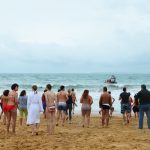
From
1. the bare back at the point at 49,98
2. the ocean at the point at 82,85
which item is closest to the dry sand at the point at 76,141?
the bare back at the point at 49,98

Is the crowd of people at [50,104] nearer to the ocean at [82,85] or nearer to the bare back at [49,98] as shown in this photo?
the bare back at [49,98]

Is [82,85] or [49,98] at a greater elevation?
[82,85]

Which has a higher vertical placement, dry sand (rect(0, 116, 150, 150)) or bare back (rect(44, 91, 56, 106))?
bare back (rect(44, 91, 56, 106))

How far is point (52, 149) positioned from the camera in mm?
10117

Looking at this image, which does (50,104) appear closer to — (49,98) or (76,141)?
(49,98)

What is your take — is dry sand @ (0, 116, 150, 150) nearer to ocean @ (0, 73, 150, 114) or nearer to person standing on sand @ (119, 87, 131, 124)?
person standing on sand @ (119, 87, 131, 124)

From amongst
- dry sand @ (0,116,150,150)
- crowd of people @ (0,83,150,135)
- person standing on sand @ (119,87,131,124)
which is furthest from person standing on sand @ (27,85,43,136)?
person standing on sand @ (119,87,131,124)

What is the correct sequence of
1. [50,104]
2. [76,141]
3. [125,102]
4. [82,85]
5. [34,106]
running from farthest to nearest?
[82,85] → [125,102] → [50,104] → [34,106] → [76,141]

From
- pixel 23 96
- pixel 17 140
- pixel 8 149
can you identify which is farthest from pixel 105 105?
pixel 8 149

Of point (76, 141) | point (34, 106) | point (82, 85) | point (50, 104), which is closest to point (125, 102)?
point (50, 104)

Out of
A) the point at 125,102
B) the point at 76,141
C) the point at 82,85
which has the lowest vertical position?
the point at 76,141

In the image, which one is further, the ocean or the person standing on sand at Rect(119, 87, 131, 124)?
the ocean

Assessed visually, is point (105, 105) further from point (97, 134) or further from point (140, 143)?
point (140, 143)

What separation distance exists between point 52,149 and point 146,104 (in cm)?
535
